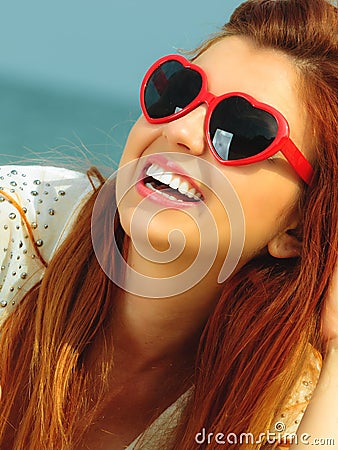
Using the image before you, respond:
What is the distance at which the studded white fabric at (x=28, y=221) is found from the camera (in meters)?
1.61

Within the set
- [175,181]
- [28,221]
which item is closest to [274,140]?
[175,181]

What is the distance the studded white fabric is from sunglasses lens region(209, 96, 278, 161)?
17.6 inches

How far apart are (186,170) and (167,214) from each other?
0.27 ft

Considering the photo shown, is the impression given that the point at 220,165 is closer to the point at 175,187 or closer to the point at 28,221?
the point at 175,187

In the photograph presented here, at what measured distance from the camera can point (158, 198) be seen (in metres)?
1.34

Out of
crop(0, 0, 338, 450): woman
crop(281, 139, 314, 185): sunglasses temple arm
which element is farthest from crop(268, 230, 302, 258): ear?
crop(281, 139, 314, 185): sunglasses temple arm

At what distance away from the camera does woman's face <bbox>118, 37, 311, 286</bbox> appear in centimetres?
133

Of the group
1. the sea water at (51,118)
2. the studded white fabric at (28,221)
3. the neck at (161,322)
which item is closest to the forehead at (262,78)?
the neck at (161,322)

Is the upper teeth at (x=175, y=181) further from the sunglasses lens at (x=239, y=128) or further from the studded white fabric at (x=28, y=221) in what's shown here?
the studded white fabric at (x=28, y=221)

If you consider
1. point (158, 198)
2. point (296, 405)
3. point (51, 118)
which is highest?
point (158, 198)

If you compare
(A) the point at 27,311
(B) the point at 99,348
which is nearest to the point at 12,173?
(A) the point at 27,311

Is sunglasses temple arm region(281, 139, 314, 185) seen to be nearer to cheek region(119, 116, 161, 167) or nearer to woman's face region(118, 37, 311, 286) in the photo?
woman's face region(118, 37, 311, 286)

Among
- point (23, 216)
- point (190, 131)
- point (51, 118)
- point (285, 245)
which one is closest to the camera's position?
point (190, 131)

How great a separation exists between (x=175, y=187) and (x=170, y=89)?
0.20 metres
